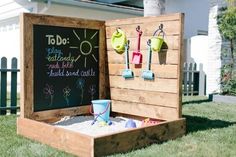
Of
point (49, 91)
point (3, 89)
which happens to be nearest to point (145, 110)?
point (49, 91)

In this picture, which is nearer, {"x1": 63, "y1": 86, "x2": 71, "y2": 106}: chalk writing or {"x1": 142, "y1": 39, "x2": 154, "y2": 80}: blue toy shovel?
{"x1": 142, "y1": 39, "x2": 154, "y2": 80}: blue toy shovel

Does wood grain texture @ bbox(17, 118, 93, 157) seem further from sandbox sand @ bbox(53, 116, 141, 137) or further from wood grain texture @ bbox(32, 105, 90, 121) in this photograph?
sandbox sand @ bbox(53, 116, 141, 137)

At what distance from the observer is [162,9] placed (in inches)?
304

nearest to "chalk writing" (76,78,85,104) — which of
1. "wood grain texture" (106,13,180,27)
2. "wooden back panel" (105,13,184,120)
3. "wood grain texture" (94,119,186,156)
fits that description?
"wooden back panel" (105,13,184,120)

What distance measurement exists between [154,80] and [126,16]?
9145 mm

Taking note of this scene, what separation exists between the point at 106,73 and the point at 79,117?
3.17 feet

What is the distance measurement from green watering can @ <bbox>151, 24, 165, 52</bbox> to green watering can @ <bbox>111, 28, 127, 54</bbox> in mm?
676

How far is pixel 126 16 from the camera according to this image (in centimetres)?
1454

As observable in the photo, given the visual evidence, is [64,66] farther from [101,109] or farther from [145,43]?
[145,43]

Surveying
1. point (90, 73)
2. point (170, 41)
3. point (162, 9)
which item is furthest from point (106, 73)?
point (162, 9)

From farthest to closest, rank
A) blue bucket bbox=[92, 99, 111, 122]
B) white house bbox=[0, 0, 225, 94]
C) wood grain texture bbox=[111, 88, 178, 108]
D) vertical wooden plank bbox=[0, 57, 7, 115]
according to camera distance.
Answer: white house bbox=[0, 0, 225, 94] → vertical wooden plank bbox=[0, 57, 7, 115] → blue bucket bbox=[92, 99, 111, 122] → wood grain texture bbox=[111, 88, 178, 108]

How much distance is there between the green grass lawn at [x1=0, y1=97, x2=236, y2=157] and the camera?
4488 millimetres

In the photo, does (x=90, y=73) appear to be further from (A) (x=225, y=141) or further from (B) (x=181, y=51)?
(A) (x=225, y=141)

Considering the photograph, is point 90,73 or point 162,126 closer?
point 162,126
